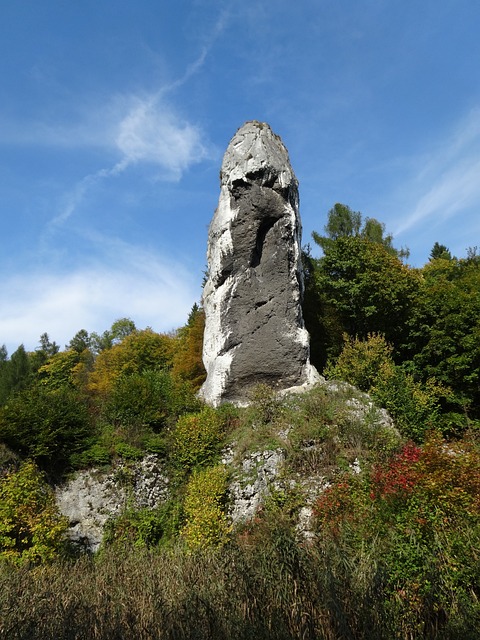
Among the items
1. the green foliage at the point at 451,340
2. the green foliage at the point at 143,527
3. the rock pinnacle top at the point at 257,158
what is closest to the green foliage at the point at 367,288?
the green foliage at the point at 451,340

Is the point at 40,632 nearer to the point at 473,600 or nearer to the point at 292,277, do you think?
the point at 473,600

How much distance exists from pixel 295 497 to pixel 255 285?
8.66 metres

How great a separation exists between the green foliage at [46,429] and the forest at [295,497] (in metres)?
0.06

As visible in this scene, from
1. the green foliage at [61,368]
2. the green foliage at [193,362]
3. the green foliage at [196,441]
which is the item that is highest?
the green foliage at [61,368]

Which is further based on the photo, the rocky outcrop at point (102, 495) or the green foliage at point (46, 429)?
the green foliage at point (46, 429)

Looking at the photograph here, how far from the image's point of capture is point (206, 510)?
10.8m

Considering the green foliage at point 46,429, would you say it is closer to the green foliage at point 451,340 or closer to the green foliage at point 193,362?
the green foliage at point 193,362

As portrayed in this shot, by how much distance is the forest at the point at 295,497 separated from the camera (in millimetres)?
4691

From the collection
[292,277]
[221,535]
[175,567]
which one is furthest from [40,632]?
[292,277]

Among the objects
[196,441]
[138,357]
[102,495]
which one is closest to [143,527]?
[102,495]

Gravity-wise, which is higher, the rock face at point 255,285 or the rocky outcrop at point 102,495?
the rock face at point 255,285

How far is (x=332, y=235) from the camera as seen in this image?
3008 cm

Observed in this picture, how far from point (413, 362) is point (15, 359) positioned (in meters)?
36.5

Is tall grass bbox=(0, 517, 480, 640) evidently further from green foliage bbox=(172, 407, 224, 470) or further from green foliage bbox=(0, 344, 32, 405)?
green foliage bbox=(0, 344, 32, 405)
